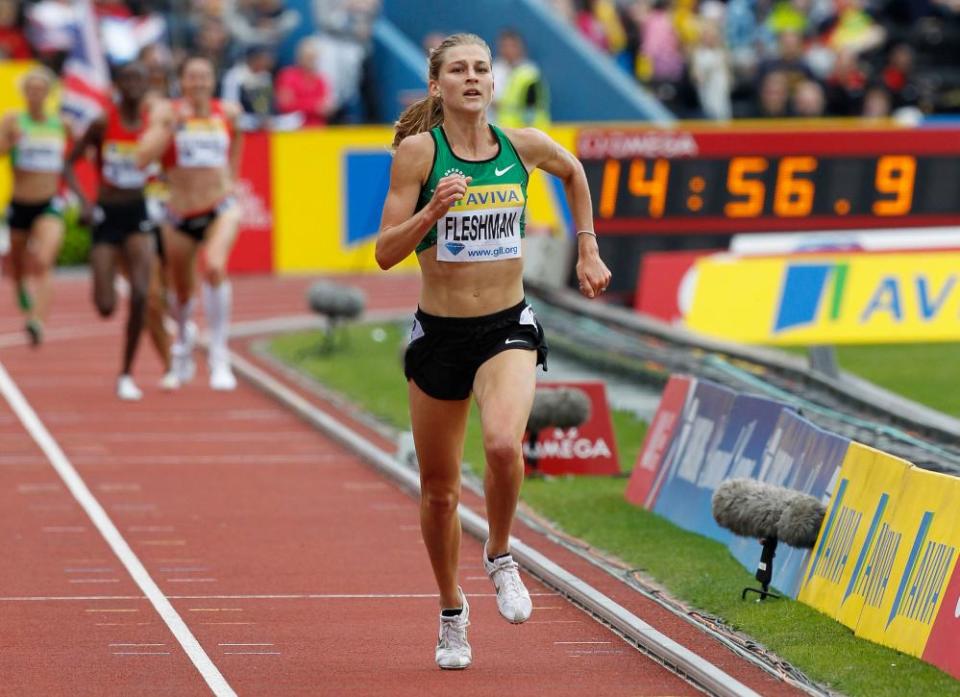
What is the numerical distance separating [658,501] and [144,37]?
17.5m

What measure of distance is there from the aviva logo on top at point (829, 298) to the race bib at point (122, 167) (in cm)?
437

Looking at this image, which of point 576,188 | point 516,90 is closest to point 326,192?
point 516,90

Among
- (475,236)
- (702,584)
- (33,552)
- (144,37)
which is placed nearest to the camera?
(475,236)

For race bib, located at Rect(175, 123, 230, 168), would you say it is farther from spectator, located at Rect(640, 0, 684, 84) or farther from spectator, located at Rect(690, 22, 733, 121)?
spectator, located at Rect(640, 0, 684, 84)

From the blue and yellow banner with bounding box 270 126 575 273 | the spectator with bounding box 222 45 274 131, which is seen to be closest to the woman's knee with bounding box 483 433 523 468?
the blue and yellow banner with bounding box 270 126 575 273

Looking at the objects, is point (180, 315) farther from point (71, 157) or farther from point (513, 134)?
point (513, 134)

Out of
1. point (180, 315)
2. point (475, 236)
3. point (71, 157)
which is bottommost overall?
point (180, 315)

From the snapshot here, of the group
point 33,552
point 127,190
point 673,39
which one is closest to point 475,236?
point 33,552

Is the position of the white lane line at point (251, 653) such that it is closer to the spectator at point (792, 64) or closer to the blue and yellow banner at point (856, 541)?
the blue and yellow banner at point (856, 541)

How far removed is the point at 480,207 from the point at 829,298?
8.54 meters

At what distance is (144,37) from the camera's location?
1065 inches

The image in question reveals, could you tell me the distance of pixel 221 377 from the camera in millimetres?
16625

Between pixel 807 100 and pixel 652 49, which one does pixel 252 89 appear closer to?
pixel 652 49

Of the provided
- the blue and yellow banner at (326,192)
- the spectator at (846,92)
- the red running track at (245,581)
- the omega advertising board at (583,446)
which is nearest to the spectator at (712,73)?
the spectator at (846,92)
